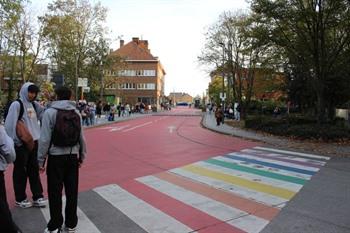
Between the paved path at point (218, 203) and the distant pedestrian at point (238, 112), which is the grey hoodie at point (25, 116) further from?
the distant pedestrian at point (238, 112)

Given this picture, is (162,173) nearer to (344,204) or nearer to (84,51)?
(344,204)

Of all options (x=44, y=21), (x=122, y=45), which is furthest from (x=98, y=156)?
(x=122, y=45)

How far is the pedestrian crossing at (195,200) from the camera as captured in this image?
20.7 ft

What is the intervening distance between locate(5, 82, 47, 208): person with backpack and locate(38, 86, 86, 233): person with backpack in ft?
3.69

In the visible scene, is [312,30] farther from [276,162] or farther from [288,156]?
[276,162]

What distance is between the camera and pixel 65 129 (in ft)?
18.5

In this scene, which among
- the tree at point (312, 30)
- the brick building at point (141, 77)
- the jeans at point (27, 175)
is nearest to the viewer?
the jeans at point (27, 175)

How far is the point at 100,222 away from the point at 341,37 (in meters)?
21.7

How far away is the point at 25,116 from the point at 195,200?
3056 mm

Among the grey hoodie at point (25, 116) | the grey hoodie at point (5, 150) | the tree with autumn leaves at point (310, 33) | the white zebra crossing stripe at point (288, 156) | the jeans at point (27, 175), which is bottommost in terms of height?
the white zebra crossing stripe at point (288, 156)

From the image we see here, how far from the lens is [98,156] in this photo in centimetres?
1427

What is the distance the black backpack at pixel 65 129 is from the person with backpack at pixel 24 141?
132 cm

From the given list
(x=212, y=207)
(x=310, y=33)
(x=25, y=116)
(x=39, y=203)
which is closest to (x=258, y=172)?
(x=212, y=207)

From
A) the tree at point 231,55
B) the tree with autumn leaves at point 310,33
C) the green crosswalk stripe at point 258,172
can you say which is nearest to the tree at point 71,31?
the tree at point 231,55
